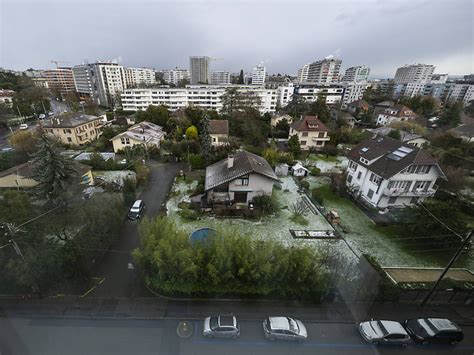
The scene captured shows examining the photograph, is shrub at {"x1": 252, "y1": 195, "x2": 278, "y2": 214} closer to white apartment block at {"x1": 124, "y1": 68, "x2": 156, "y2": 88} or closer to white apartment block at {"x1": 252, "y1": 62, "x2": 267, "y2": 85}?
white apartment block at {"x1": 124, "y1": 68, "x2": 156, "y2": 88}

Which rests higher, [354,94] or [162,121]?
[354,94]

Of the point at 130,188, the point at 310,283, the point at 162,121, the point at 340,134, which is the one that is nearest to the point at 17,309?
the point at 130,188

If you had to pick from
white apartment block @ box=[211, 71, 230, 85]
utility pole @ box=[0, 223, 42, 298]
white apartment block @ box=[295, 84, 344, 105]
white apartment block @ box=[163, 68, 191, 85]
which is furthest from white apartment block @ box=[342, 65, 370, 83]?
utility pole @ box=[0, 223, 42, 298]

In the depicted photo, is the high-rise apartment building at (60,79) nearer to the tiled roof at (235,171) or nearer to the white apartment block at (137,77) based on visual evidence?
the white apartment block at (137,77)

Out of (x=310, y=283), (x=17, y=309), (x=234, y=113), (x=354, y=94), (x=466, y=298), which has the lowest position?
(x=17, y=309)

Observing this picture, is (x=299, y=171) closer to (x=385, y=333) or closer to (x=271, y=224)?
(x=271, y=224)

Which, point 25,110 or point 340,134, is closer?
point 340,134

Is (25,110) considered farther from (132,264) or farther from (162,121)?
(132,264)

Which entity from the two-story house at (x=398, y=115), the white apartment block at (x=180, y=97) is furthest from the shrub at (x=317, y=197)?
the two-story house at (x=398, y=115)
